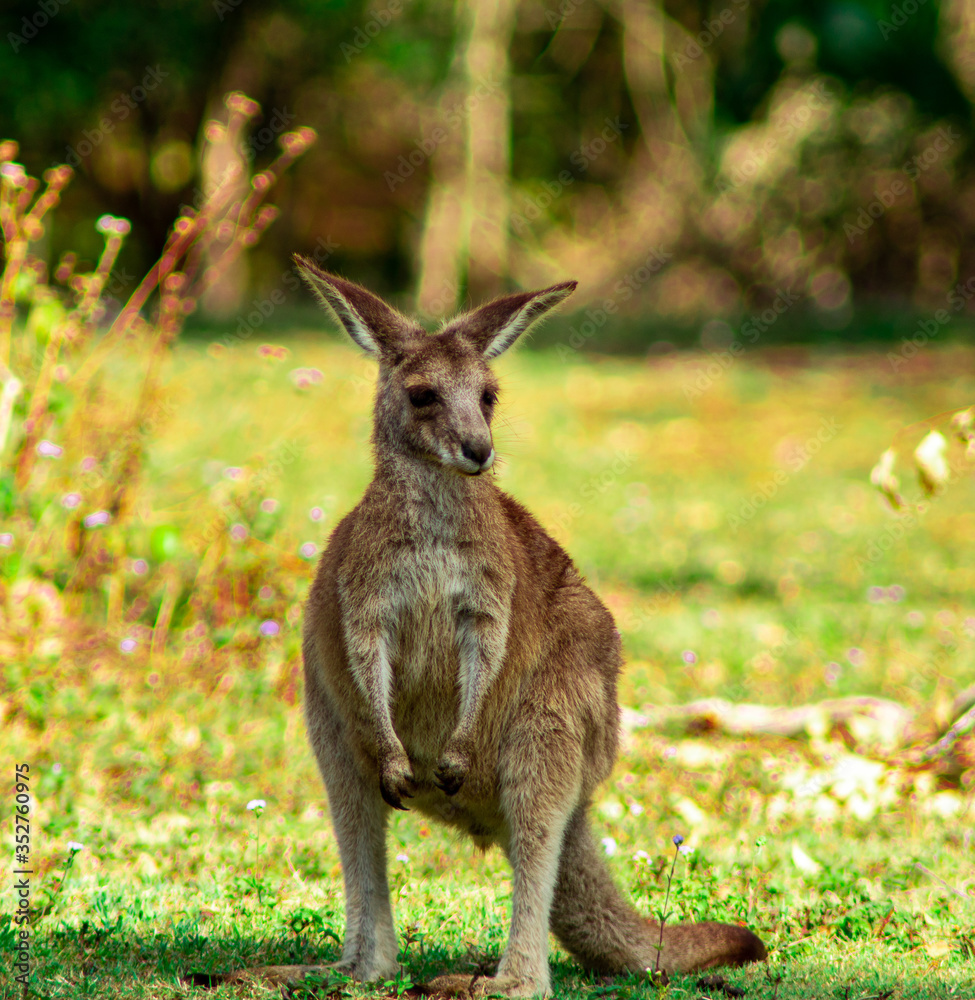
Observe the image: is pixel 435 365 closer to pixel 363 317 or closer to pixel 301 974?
pixel 363 317

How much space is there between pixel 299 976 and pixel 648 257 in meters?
16.4

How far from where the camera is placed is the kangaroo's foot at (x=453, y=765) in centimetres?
276

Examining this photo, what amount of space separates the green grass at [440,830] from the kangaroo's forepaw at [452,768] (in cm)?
48

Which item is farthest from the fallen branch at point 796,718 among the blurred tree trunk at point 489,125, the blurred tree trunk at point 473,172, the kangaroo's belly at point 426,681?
the blurred tree trunk at point 489,125

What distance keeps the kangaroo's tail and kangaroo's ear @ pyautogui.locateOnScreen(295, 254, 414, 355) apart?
1203 millimetres

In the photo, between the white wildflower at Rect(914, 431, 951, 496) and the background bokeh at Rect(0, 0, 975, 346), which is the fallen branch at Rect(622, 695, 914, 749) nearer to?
the white wildflower at Rect(914, 431, 951, 496)

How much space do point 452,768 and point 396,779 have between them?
0.12 metres

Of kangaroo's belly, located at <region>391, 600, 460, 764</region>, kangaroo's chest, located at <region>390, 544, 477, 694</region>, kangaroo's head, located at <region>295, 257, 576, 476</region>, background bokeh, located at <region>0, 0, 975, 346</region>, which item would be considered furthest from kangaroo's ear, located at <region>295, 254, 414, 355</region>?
background bokeh, located at <region>0, 0, 975, 346</region>

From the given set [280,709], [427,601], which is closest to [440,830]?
[280,709]

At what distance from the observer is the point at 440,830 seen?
4059 millimetres

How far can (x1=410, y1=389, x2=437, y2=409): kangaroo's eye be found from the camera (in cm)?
285

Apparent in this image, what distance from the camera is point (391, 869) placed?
370cm

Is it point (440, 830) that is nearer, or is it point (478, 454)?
point (478, 454)

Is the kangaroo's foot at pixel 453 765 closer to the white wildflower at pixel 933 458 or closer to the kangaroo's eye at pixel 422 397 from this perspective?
the kangaroo's eye at pixel 422 397
